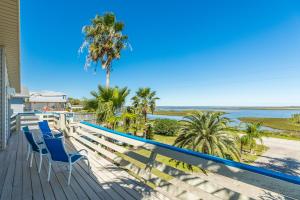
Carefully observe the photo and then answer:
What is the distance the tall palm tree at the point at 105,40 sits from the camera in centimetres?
1527

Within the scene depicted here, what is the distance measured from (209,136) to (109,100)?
5244 millimetres

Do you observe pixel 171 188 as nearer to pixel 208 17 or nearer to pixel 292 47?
pixel 208 17

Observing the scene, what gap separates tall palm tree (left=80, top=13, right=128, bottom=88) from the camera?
15.3 m

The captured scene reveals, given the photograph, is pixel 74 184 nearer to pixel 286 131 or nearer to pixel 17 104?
pixel 17 104

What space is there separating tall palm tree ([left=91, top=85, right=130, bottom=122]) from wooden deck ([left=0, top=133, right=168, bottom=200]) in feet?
14.4

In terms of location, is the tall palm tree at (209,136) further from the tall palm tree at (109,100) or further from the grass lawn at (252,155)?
the grass lawn at (252,155)

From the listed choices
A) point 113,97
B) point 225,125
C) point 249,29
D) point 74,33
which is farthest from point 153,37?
point 225,125

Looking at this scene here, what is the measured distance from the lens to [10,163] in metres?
4.22

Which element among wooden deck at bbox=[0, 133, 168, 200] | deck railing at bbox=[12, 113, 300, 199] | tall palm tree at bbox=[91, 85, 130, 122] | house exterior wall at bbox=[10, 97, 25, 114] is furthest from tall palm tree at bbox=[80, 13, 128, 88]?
deck railing at bbox=[12, 113, 300, 199]

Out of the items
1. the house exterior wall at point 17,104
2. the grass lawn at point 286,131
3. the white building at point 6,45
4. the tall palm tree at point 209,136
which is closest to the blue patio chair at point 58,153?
the white building at point 6,45

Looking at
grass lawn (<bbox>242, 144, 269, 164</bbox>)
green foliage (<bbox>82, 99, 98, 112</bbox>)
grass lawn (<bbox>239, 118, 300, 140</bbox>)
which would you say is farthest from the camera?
grass lawn (<bbox>239, 118, 300, 140</bbox>)

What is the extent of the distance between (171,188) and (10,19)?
4554 mm

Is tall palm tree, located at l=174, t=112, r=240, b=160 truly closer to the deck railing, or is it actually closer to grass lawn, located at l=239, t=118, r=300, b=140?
the deck railing

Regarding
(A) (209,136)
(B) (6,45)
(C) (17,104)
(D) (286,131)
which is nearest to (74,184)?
(A) (209,136)
